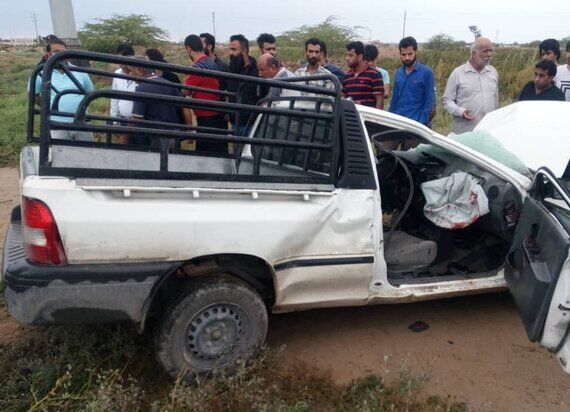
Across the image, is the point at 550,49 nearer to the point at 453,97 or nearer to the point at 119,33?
the point at 453,97

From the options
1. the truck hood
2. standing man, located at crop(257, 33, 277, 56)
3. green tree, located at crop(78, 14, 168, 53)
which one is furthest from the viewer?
green tree, located at crop(78, 14, 168, 53)

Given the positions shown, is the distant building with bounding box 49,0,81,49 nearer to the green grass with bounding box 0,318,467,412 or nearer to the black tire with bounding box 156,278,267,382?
the green grass with bounding box 0,318,467,412

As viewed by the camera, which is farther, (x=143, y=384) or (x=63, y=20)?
(x=63, y=20)

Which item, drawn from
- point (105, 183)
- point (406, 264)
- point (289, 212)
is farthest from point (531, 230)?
point (105, 183)

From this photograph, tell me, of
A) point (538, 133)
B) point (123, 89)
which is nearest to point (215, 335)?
point (538, 133)

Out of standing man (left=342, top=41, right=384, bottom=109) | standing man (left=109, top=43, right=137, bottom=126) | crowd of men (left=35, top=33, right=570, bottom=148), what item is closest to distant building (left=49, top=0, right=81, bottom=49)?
crowd of men (left=35, top=33, right=570, bottom=148)

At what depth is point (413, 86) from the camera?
554cm

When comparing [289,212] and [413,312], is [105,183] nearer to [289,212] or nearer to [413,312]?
[289,212]

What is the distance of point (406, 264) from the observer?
11.4 ft

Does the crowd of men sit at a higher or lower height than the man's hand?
higher

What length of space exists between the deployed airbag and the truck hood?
54cm

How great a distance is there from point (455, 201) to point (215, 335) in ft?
6.14

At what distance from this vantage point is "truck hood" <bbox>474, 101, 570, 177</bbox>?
3.57 m

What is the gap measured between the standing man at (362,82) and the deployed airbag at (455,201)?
2.36 meters
